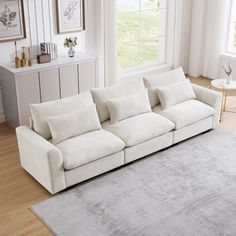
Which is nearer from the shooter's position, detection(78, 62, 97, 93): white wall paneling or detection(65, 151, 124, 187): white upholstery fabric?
detection(65, 151, 124, 187): white upholstery fabric

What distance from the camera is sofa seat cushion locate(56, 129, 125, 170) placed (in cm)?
454

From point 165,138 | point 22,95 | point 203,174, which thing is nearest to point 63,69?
point 22,95

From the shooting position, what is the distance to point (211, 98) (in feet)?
19.9

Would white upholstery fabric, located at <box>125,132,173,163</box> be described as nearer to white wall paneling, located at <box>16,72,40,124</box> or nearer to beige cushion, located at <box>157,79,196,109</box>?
beige cushion, located at <box>157,79,196,109</box>

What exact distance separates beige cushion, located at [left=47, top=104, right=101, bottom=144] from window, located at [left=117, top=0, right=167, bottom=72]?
295 cm

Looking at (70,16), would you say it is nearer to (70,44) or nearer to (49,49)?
(70,44)

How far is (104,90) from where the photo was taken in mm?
5402

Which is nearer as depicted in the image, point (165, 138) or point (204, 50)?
point (165, 138)

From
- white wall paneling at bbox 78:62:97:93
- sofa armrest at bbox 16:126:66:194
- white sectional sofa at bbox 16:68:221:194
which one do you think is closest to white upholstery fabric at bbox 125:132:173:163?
white sectional sofa at bbox 16:68:221:194

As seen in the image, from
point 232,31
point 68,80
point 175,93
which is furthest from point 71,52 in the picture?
point 232,31

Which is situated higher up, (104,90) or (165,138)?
(104,90)

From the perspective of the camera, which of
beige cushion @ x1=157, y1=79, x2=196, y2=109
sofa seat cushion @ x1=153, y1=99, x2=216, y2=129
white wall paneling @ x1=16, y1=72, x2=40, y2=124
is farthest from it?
white wall paneling @ x1=16, y1=72, x2=40, y2=124

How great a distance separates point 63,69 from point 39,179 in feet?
7.05

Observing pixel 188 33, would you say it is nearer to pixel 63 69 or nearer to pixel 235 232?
pixel 63 69
